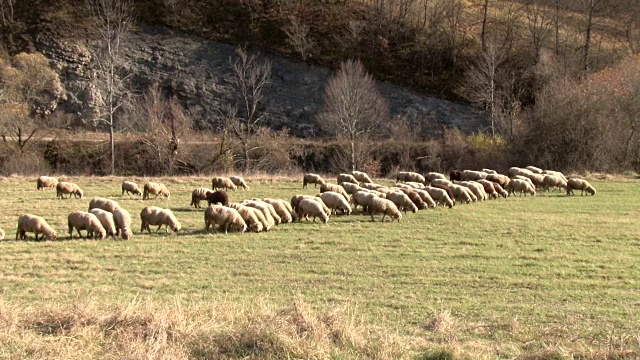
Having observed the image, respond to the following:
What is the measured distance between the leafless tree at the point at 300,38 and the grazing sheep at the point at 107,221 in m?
Answer: 53.8

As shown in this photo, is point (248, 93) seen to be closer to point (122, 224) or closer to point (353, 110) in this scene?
point (353, 110)

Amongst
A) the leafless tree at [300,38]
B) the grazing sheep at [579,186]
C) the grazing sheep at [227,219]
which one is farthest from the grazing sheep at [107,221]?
the leafless tree at [300,38]

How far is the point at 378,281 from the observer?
13508mm

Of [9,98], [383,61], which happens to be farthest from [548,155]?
[9,98]

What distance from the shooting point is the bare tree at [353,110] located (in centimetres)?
5359

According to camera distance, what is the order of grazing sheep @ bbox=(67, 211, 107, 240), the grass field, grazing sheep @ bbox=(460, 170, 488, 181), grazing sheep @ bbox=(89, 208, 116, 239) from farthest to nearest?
grazing sheep @ bbox=(460, 170, 488, 181) → grazing sheep @ bbox=(89, 208, 116, 239) → grazing sheep @ bbox=(67, 211, 107, 240) → the grass field

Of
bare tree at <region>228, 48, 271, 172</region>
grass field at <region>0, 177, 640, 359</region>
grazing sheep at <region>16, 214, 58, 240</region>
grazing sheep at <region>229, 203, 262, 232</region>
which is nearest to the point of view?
grass field at <region>0, 177, 640, 359</region>

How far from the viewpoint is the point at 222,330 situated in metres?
8.41

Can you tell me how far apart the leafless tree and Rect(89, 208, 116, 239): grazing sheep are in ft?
177

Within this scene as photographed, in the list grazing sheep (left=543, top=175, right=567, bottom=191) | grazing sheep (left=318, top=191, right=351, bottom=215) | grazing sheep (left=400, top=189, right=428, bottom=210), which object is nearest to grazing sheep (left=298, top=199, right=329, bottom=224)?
grazing sheep (left=318, top=191, right=351, bottom=215)

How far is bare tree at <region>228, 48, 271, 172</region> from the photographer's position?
59219 millimetres

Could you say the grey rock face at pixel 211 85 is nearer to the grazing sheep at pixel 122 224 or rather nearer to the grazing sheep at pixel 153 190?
the grazing sheep at pixel 153 190

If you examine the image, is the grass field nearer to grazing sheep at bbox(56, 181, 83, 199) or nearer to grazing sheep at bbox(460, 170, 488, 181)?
grazing sheep at bbox(56, 181, 83, 199)

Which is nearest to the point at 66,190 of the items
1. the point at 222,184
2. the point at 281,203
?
the point at 222,184
